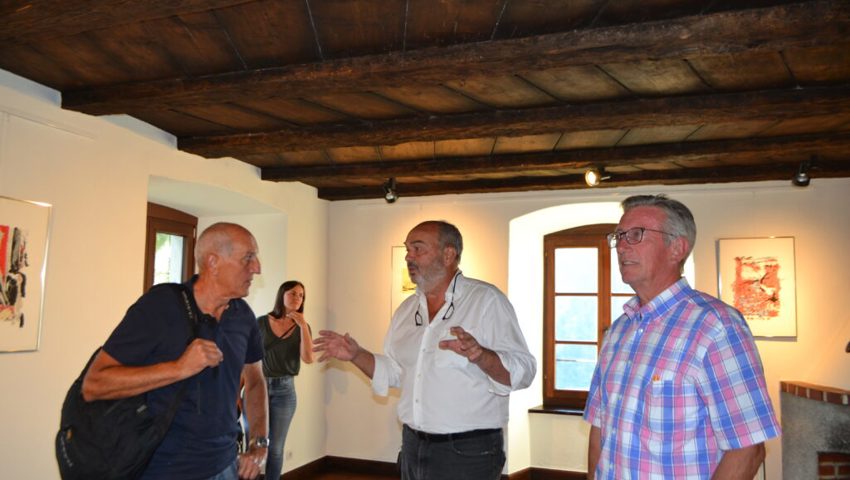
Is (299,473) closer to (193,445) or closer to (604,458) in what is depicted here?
(193,445)

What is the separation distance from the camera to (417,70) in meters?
3.32

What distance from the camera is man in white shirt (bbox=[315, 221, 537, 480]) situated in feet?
9.37

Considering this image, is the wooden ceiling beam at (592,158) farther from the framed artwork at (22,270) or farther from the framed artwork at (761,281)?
the framed artwork at (22,270)

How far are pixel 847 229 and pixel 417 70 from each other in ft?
14.3

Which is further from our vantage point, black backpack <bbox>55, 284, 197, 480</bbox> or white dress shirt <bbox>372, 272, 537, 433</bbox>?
white dress shirt <bbox>372, 272, 537, 433</bbox>

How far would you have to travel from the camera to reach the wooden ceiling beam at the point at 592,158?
5.00 m

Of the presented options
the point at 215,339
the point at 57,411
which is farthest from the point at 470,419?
the point at 57,411

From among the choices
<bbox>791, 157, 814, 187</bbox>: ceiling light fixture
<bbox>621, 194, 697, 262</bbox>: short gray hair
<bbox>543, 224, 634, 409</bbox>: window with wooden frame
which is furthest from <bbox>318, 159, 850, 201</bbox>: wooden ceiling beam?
<bbox>621, 194, 697, 262</bbox>: short gray hair

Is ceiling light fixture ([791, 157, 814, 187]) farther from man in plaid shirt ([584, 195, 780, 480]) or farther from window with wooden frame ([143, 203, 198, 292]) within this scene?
window with wooden frame ([143, 203, 198, 292])

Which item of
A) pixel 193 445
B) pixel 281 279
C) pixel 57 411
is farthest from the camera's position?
pixel 281 279

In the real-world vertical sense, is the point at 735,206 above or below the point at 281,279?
above

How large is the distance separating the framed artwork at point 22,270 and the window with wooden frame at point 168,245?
202 cm

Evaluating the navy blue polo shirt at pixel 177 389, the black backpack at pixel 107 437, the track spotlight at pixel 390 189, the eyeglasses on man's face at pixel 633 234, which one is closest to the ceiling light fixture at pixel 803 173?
the track spotlight at pixel 390 189

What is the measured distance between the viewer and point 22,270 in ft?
12.6
